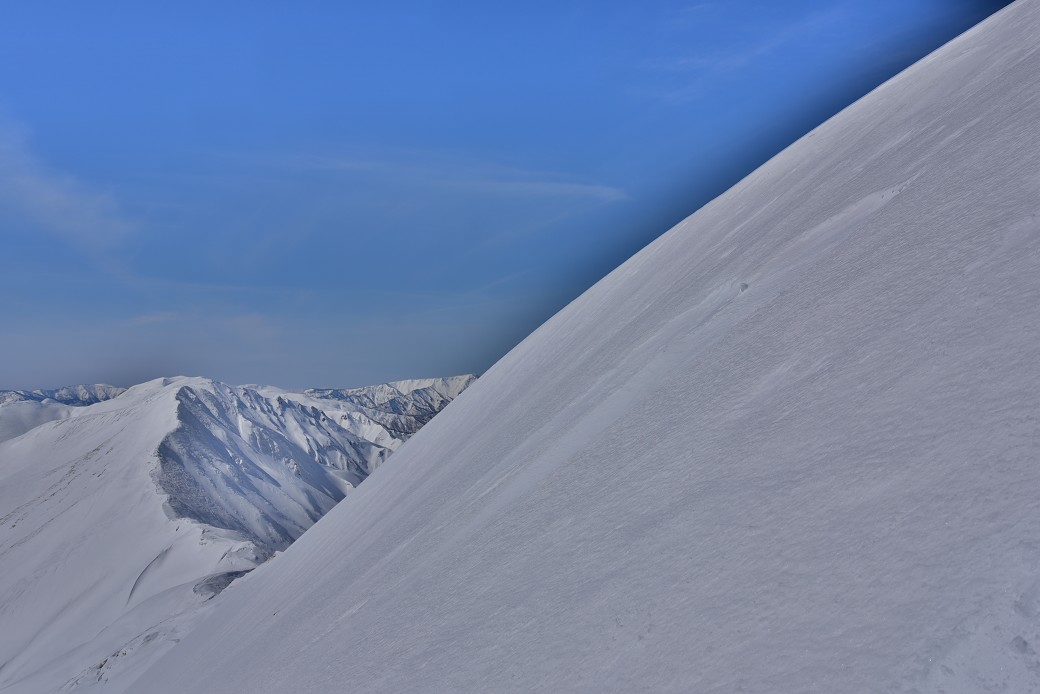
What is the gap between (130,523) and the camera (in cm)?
5119

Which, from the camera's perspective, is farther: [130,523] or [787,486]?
[130,523]

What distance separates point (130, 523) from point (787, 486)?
5632cm

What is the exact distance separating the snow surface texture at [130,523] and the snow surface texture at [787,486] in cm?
1239

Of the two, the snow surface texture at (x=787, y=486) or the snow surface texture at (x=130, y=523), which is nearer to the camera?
the snow surface texture at (x=787, y=486)

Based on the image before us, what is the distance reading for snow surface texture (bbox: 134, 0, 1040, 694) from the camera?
225 centimetres

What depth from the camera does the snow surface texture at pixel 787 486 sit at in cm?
225

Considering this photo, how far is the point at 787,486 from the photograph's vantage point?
3.08m

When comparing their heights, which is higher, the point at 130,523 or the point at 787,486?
the point at 130,523

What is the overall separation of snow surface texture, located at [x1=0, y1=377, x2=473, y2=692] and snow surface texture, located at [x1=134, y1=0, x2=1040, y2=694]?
12.4m

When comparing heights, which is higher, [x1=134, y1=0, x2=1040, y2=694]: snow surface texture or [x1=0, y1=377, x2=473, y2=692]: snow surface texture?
[x1=0, y1=377, x2=473, y2=692]: snow surface texture

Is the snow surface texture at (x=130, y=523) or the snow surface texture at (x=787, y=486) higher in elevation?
the snow surface texture at (x=130, y=523)

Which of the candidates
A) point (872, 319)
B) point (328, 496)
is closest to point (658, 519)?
point (872, 319)

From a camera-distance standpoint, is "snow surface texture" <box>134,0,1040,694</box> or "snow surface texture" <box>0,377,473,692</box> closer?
"snow surface texture" <box>134,0,1040,694</box>

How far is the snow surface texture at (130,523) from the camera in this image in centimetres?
2842
